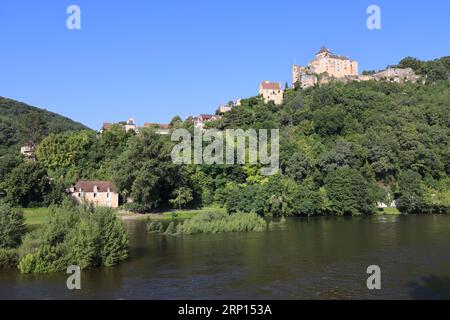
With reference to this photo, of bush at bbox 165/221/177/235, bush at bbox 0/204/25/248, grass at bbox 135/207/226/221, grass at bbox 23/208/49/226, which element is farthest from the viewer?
grass at bbox 135/207/226/221

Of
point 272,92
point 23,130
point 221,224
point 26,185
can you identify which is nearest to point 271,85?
point 272,92

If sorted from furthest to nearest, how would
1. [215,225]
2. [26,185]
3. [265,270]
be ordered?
[26,185] → [215,225] → [265,270]

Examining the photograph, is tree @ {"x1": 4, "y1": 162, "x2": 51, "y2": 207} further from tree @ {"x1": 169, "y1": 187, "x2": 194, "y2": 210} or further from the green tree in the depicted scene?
the green tree

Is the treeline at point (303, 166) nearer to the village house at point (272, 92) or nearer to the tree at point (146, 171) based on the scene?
the tree at point (146, 171)

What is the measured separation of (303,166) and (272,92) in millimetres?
53630

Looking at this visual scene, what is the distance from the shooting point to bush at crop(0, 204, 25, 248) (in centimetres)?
3244

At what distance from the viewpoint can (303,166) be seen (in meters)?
76.9

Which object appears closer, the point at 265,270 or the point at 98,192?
the point at 265,270

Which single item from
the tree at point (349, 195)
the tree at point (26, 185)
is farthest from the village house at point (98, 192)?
the tree at point (349, 195)

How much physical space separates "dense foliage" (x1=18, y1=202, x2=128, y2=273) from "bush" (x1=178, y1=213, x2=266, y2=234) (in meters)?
17.5

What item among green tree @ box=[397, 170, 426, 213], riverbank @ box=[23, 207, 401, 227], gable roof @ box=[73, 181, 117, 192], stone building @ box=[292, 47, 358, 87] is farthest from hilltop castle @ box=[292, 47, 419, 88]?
gable roof @ box=[73, 181, 117, 192]

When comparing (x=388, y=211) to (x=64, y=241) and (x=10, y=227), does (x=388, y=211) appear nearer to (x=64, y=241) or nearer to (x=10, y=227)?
(x=64, y=241)
